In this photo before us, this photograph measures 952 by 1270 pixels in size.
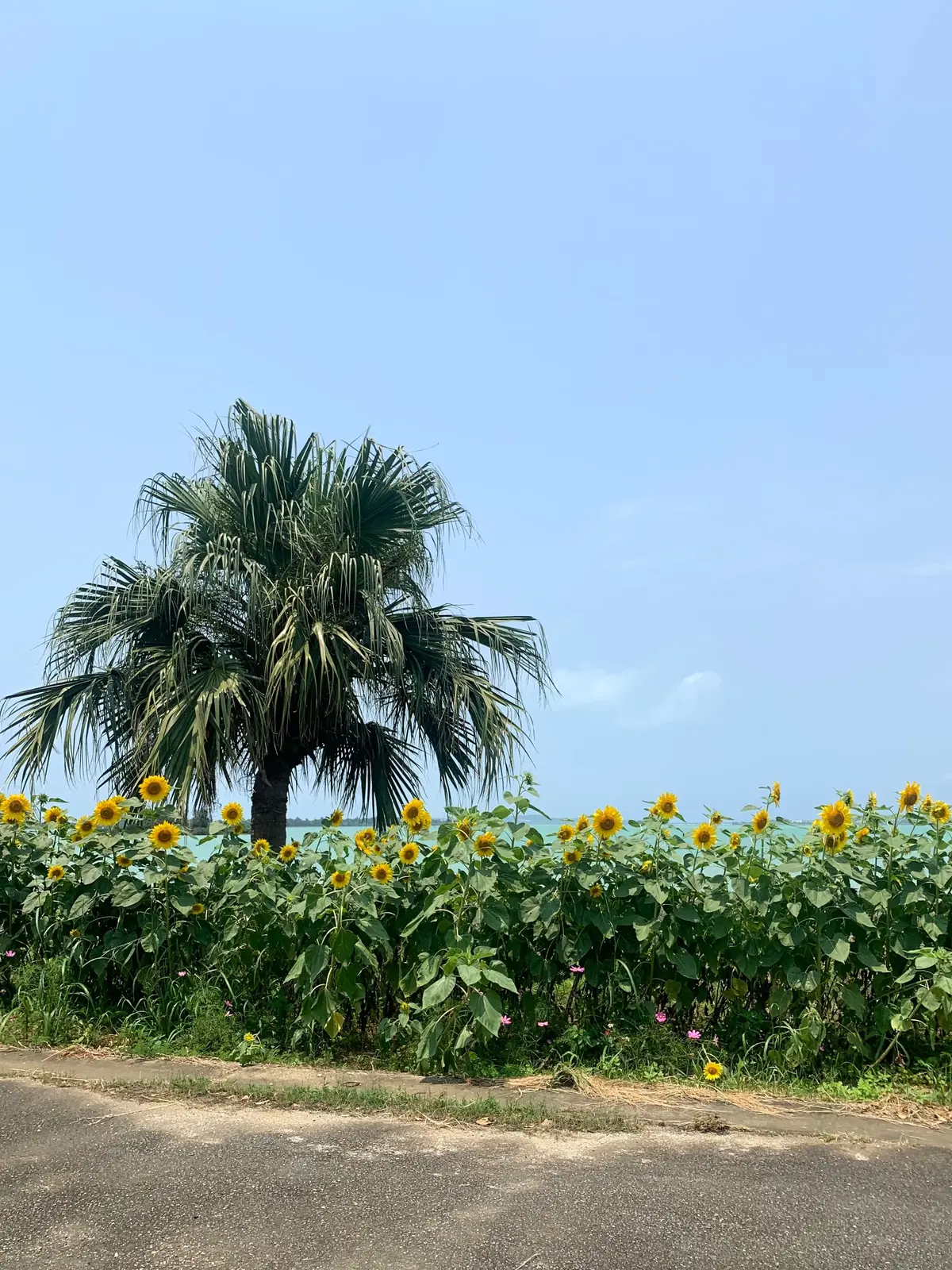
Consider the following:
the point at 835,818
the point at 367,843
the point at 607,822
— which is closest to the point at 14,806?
the point at 367,843

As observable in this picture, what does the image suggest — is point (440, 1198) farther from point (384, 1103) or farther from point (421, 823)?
point (421, 823)

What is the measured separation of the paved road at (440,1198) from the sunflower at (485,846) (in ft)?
3.79

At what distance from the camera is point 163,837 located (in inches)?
190

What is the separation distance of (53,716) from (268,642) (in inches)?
85.6

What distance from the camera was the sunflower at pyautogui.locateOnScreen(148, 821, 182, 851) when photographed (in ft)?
15.8

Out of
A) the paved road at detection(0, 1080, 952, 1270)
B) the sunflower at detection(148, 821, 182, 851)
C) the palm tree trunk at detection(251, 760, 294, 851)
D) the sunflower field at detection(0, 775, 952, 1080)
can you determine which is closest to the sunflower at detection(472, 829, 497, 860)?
the sunflower field at detection(0, 775, 952, 1080)

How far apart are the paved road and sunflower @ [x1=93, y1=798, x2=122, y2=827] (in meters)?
1.67

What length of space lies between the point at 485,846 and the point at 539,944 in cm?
53

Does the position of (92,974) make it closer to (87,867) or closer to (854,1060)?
(87,867)

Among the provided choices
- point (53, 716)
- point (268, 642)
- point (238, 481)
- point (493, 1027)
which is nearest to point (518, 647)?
point (268, 642)

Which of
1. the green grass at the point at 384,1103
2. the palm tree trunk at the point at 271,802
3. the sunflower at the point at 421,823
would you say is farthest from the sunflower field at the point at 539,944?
the palm tree trunk at the point at 271,802

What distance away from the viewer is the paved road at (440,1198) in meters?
2.49

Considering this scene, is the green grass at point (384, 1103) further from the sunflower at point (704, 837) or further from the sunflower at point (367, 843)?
the sunflower at point (704, 837)

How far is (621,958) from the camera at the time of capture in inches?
173
